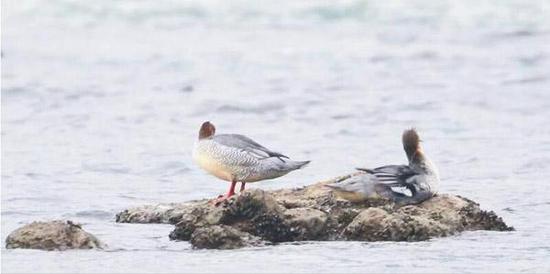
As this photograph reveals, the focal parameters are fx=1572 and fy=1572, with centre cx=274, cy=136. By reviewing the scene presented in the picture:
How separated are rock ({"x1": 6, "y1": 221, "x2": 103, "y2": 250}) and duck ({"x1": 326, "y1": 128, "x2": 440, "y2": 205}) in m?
1.95

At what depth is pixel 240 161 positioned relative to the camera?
11.5 metres

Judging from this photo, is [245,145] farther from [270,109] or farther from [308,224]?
[270,109]

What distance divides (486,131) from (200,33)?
33.3 feet

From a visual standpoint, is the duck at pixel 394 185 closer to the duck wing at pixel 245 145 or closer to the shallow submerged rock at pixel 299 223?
the shallow submerged rock at pixel 299 223

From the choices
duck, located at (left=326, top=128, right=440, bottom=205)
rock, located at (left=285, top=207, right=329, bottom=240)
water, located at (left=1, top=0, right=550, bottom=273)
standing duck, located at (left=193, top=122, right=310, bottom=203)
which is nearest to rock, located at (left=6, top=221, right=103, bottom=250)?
water, located at (left=1, top=0, right=550, bottom=273)

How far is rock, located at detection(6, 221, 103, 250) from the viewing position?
10.1 metres

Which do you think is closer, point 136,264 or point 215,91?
point 136,264

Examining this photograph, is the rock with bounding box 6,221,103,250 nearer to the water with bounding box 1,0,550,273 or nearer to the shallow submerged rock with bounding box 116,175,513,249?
the water with bounding box 1,0,550,273

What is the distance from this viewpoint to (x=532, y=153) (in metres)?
15.8

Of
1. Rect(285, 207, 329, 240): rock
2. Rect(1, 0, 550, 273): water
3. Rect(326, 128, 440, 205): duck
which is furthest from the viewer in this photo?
Rect(326, 128, 440, 205): duck

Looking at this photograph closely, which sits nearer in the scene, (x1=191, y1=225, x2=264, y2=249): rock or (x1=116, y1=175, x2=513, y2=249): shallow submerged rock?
(x1=191, y1=225, x2=264, y2=249): rock

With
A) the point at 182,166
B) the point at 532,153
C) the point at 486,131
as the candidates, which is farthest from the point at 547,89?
the point at 182,166

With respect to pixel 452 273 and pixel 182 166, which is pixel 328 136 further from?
pixel 452 273

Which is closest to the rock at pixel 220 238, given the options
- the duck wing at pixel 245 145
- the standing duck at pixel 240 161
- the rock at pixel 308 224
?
the rock at pixel 308 224
